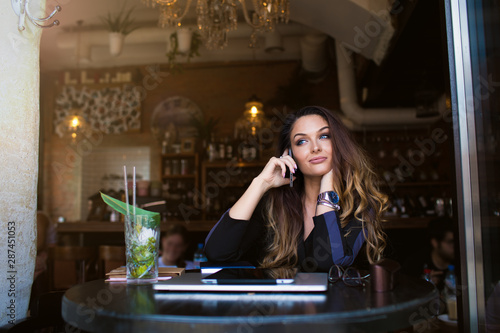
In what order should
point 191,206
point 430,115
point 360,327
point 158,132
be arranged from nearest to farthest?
1. point 360,327
2. point 430,115
3. point 191,206
4. point 158,132

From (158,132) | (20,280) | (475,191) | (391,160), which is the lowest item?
(20,280)

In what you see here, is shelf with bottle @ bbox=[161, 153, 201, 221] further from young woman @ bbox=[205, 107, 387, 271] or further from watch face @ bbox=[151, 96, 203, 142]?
young woman @ bbox=[205, 107, 387, 271]

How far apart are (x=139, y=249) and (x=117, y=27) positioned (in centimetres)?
476

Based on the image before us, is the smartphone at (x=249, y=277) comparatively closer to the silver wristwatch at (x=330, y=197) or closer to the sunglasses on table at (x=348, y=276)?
the sunglasses on table at (x=348, y=276)

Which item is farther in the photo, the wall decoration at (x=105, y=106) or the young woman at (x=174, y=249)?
the wall decoration at (x=105, y=106)

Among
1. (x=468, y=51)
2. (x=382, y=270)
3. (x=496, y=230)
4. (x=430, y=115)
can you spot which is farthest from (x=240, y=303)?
(x=430, y=115)

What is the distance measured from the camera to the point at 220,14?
3.58m

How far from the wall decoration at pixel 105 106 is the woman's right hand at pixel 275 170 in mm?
Result: 5737

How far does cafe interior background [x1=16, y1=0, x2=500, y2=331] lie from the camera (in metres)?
5.43

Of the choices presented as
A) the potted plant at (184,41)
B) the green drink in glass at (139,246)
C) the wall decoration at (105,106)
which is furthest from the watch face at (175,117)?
the green drink in glass at (139,246)

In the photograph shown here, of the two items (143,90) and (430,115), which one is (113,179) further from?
(430,115)

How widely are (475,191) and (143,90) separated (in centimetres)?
622

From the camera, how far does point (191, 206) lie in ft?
21.4

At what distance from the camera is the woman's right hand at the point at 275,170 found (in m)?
1.71
